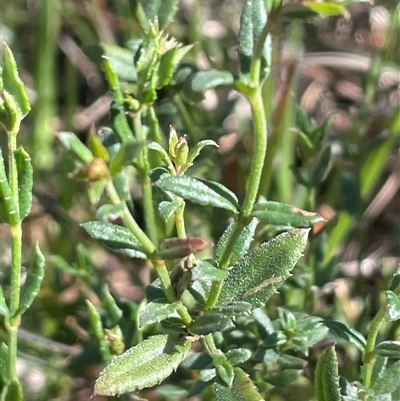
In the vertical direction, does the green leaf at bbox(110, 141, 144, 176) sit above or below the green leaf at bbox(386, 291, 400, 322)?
above

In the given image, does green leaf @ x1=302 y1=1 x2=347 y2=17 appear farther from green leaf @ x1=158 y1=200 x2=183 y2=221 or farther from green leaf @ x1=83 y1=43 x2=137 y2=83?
green leaf @ x1=83 y1=43 x2=137 y2=83

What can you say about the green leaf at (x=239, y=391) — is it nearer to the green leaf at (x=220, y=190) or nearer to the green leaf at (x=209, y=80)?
the green leaf at (x=220, y=190)

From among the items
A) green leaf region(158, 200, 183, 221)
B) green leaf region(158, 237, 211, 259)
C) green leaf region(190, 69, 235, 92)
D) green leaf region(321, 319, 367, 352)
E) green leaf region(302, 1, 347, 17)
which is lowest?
green leaf region(321, 319, 367, 352)

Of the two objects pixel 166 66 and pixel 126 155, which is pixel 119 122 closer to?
pixel 166 66

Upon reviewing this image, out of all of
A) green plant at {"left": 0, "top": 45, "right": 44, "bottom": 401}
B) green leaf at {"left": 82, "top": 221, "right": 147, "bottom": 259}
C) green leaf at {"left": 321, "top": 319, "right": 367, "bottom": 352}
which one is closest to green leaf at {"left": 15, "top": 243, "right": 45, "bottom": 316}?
green plant at {"left": 0, "top": 45, "right": 44, "bottom": 401}

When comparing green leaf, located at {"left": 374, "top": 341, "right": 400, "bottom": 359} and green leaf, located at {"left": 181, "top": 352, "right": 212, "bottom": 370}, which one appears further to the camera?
green leaf, located at {"left": 181, "top": 352, "right": 212, "bottom": 370}

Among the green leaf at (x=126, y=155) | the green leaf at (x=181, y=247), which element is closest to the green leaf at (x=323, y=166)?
the green leaf at (x=181, y=247)

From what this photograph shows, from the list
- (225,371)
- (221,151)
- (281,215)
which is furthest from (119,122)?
(221,151)
